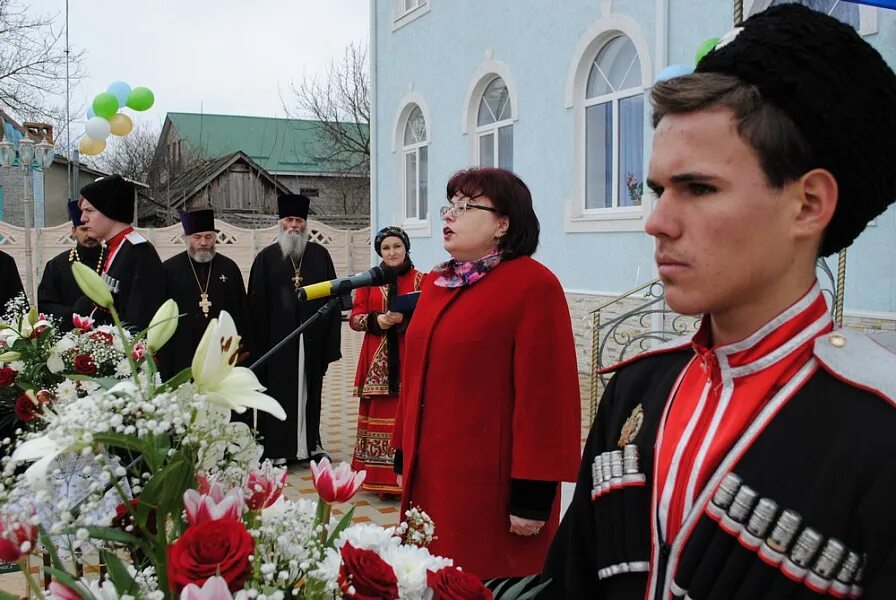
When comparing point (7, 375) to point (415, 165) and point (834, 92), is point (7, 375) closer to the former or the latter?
point (834, 92)

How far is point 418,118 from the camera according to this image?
15281 mm

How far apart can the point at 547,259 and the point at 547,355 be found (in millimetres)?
8504

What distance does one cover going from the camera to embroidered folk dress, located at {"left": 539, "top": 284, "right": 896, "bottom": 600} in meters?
1.10

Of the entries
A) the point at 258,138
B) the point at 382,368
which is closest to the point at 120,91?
the point at 382,368

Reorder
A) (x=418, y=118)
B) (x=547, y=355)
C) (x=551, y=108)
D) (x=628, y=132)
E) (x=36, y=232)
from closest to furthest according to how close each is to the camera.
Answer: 1. (x=547, y=355)
2. (x=628, y=132)
3. (x=551, y=108)
4. (x=418, y=118)
5. (x=36, y=232)

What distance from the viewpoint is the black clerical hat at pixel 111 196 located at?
5328mm

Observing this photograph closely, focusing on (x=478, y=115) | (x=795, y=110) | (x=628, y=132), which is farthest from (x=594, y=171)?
(x=795, y=110)

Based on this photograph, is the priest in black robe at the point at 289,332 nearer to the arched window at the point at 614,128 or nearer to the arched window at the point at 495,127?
the arched window at the point at 614,128

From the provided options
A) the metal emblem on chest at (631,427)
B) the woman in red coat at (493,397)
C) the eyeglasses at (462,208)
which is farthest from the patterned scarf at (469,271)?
the metal emblem on chest at (631,427)

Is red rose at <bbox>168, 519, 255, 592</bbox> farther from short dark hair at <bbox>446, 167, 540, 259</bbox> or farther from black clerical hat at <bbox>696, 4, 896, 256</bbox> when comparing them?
short dark hair at <bbox>446, 167, 540, 259</bbox>

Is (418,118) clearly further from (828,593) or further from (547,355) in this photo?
(828,593)

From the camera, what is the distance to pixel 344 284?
10.2ft

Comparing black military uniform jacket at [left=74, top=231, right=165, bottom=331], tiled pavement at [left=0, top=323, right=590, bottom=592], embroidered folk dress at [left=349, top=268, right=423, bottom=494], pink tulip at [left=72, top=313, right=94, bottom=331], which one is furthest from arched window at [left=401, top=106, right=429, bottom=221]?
pink tulip at [left=72, top=313, right=94, bottom=331]

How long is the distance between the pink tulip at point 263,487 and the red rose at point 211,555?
0.20 meters
